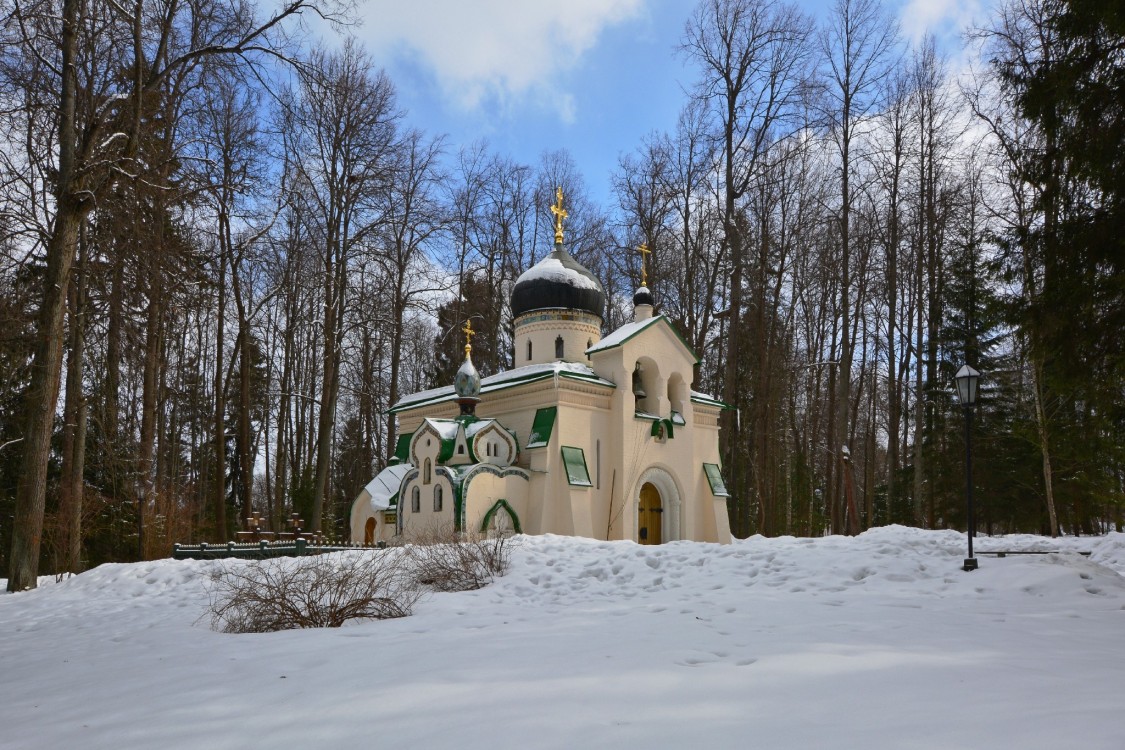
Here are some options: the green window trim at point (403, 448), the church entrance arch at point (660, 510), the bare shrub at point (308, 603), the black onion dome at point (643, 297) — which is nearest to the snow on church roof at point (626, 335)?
the black onion dome at point (643, 297)

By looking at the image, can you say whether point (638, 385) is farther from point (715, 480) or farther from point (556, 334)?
point (715, 480)

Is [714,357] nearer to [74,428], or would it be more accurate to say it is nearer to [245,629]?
[74,428]

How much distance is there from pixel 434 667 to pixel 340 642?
1.54 meters

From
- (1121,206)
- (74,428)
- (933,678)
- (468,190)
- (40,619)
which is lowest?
(40,619)

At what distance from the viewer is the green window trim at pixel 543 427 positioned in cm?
2035

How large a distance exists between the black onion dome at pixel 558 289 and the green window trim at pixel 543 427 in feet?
14.8

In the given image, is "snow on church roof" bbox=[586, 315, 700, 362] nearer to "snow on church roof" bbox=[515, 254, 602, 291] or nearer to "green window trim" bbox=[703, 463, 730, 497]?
"snow on church roof" bbox=[515, 254, 602, 291]

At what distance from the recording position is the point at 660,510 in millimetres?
22562

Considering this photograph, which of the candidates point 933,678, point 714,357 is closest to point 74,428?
point 933,678

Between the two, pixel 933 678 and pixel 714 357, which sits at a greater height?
pixel 714 357

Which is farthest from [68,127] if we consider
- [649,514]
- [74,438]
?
[649,514]

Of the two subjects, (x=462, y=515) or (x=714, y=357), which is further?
(x=714, y=357)

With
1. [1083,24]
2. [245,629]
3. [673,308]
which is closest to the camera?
[245,629]

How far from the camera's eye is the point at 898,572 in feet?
30.8
